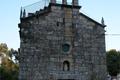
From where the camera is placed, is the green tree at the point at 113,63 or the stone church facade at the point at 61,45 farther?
the green tree at the point at 113,63

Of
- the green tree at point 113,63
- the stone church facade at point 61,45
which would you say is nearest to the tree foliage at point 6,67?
the green tree at point 113,63

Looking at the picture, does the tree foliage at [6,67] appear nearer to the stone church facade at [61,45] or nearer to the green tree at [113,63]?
the green tree at [113,63]

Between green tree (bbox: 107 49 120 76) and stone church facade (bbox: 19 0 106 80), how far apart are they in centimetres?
2941

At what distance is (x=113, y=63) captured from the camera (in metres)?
52.6

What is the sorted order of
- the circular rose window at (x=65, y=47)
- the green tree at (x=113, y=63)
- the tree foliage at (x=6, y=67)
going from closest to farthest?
the circular rose window at (x=65, y=47)
the tree foliage at (x=6, y=67)
the green tree at (x=113, y=63)

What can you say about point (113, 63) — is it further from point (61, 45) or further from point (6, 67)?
point (61, 45)

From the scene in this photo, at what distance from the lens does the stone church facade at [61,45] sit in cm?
2172

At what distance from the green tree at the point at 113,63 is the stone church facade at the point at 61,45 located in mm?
29412

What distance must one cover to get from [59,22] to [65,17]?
759mm

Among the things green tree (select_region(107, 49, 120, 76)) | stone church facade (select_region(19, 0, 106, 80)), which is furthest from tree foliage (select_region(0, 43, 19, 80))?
stone church facade (select_region(19, 0, 106, 80))

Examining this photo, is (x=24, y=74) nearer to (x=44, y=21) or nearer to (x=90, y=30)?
(x=44, y=21)

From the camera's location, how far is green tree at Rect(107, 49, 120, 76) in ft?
170

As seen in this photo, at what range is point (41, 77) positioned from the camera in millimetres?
21594

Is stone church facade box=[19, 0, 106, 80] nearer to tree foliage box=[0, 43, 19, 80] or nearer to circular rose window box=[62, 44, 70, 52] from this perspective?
circular rose window box=[62, 44, 70, 52]
